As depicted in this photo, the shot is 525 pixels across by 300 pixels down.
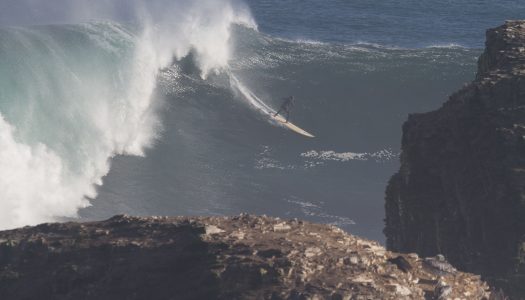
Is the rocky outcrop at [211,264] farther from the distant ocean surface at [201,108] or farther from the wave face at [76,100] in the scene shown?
the distant ocean surface at [201,108]

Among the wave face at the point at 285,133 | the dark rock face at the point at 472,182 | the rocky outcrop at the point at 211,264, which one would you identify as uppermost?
the wave face at the point at 285,133

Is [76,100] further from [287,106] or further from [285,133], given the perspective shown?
[287,106]

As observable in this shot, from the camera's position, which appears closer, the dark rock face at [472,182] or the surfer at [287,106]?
the dark rock face at [472,182]

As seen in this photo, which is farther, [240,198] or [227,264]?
[240,198]

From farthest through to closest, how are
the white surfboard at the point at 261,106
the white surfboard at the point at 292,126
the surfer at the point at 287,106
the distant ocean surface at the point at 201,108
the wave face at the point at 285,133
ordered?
the surfer at the point at 287,106 < the white surfboard at the point at 261,106 < the white surfboard at the point at 292,126 < the wave face at the point at 285,133 < the distant ocean surface at the point at 201,108

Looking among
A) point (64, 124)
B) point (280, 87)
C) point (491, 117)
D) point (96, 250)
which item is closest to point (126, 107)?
point (64, 124)

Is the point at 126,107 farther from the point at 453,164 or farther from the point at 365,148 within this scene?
the point at 453,164

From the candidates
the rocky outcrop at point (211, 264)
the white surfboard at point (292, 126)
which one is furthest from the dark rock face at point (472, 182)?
the white surfboard at point (292, 126)
